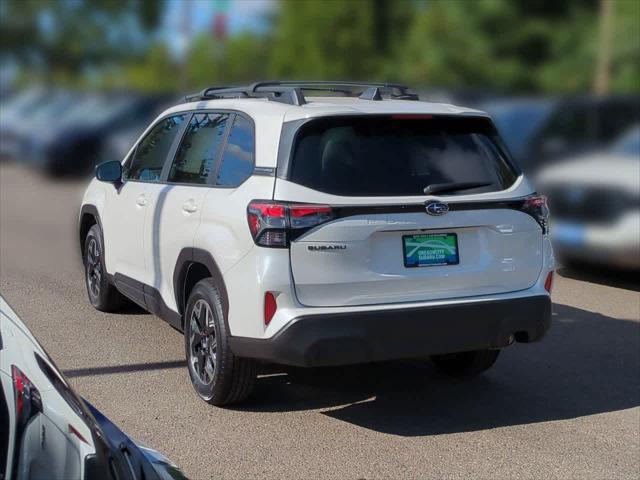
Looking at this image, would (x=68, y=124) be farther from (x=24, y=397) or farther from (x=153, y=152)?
(x=24, y=397)

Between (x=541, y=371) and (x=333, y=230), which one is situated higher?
(x=333, y=230)

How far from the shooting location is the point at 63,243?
33.9 feet

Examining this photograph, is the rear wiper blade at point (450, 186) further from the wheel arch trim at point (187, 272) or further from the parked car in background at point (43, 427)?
the parked car in background at point (43, 427)

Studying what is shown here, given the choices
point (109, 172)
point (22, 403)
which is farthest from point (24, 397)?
point (109, 172)

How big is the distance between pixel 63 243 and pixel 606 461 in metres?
7.05

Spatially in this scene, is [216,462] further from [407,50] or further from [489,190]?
[407,50]

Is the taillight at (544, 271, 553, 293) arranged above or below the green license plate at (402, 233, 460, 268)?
below

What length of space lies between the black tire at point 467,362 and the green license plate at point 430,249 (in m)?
1.17

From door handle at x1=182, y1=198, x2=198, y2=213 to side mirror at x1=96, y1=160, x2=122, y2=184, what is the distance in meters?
1.27

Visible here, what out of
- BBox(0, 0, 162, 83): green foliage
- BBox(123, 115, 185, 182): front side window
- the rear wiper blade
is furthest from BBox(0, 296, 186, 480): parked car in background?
BBox(0, 0, 162, 83): green foliage

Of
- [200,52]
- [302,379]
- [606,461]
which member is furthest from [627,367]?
[200,52]

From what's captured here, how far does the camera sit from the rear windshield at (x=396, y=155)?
482cm

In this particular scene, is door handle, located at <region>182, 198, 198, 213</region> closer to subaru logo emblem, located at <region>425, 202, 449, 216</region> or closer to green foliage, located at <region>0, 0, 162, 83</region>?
subaru logo emblem, located at <region>425, 202, 449, 216</region>

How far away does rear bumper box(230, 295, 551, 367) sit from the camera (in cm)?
463
